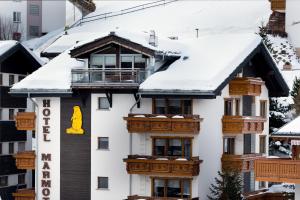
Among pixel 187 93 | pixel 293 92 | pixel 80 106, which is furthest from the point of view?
pixel 293 92

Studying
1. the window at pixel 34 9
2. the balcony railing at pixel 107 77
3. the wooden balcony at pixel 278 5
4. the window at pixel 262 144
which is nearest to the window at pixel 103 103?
the balcony railing at pixel 107 77

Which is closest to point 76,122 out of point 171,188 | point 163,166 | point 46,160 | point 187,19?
point 46,160

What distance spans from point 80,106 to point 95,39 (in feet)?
13.0

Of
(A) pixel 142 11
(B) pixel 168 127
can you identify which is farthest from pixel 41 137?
(A) pixel 142 11

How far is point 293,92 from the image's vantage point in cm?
7538

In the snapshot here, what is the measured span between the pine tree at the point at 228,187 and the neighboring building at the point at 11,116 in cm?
→ 1457

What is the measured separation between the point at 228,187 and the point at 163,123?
15.4 ft

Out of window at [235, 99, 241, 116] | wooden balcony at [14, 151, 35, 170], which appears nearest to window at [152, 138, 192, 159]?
window at [235, 99, 241, 116]

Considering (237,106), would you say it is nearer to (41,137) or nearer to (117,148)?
(117,148)

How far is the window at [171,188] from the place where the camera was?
58.8 meters

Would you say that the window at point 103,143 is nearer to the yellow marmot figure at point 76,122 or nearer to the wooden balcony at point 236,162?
the yellow marmot figure at point 76,122

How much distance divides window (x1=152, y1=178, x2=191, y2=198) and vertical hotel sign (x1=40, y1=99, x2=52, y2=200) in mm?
6584

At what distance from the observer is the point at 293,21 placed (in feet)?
307

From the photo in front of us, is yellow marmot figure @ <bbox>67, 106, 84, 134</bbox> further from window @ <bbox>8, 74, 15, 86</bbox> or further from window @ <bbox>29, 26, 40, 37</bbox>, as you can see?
window @ <bbox>29, 26, 40, 37</bbox>
